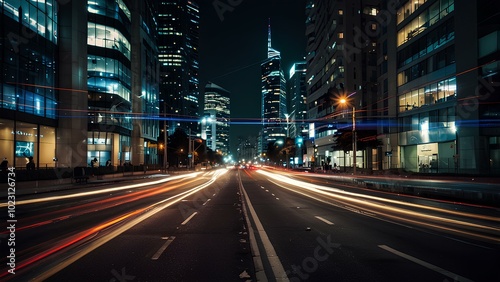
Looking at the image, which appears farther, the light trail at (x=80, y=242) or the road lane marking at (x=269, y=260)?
the light trail at (x=80, y=242)

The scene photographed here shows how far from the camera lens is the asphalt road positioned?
7.11 metres

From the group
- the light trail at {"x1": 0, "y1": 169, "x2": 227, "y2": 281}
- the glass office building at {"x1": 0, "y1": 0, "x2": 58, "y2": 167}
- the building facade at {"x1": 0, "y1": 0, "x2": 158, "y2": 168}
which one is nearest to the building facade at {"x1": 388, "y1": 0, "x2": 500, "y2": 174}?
the light trail at {"x1": 0, "y1": 169, "x2": 227, "y2": 281}

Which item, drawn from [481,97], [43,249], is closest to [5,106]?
[43,249]

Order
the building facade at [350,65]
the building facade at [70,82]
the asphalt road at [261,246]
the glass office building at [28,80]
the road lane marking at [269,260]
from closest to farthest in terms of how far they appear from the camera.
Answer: the road lane marking at [269,260] → the asphalt road at [261,246] → the glass office building at [28,80] → the building facade at [70,82] → the building facade at [350,65]

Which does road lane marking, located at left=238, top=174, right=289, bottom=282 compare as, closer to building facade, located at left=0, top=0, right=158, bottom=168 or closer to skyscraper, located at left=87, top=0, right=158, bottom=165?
building facade, located at left=0, top=0, right=158, bottom=168

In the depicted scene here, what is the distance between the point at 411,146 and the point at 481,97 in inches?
706

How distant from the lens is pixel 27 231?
462 inches

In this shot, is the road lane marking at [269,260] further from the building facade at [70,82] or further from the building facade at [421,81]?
the building facade at [70,82]

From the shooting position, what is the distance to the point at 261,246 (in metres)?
9.48

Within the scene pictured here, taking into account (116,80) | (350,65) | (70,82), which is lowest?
(70,82)

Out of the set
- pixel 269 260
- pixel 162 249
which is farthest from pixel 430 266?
pixel 162 249

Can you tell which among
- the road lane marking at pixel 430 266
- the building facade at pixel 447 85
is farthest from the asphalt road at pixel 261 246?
the building facade at pixel 447 85

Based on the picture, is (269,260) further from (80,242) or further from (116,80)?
(116,80)

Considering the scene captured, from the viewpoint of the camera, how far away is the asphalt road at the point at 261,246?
7113 mm
